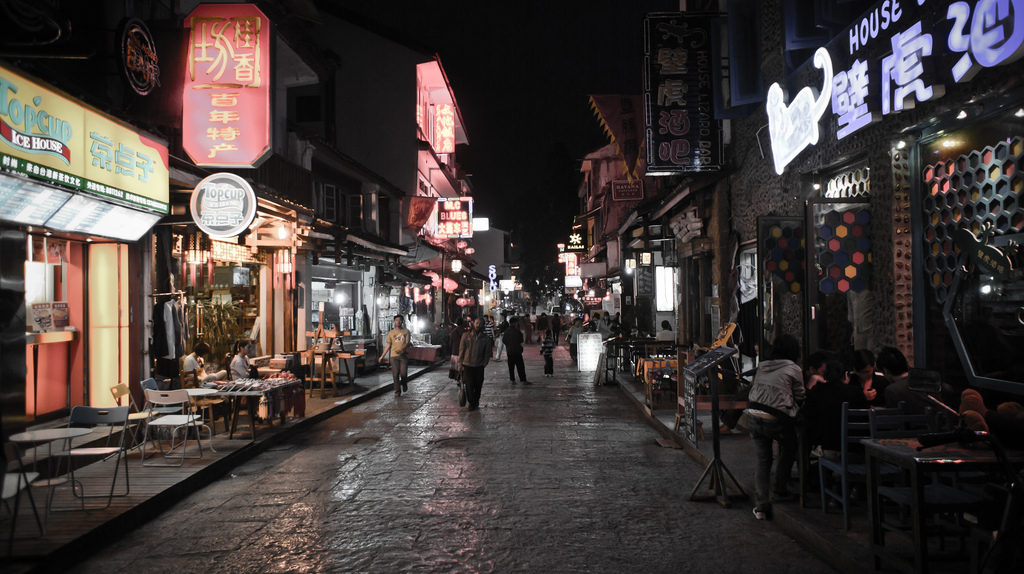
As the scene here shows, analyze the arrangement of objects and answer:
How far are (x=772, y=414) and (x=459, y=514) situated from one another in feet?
11.0

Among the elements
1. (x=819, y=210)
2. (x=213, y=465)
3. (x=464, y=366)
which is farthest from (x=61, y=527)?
(x=819, y=210)

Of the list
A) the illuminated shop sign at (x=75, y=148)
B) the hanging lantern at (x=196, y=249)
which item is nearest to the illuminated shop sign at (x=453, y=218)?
the hanging lantern at (x=196, y=249)

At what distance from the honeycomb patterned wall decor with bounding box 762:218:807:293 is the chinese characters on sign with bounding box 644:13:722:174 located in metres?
5.57

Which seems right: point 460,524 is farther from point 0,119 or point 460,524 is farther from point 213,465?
point 0,119

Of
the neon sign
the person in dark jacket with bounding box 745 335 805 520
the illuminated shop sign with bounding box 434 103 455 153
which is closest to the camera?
the person in dark jacket with bounding box 745 335 805 520

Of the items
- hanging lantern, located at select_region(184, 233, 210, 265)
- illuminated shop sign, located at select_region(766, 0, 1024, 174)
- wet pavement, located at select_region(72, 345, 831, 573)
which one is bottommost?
wet pavement, located at select_region(72, 345, 831, 573)

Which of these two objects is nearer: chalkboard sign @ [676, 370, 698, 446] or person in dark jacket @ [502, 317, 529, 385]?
chalkboard sign @ [676, 370, 698, 446]

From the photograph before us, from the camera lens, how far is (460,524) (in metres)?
6.50

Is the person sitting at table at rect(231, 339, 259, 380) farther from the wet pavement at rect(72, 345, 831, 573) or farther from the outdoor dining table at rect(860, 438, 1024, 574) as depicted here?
the outdoor dining table at rect(860, 438, 1024, 574)

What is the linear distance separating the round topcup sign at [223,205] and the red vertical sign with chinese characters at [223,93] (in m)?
1.12

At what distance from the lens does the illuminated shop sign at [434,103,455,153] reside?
39.5 meters

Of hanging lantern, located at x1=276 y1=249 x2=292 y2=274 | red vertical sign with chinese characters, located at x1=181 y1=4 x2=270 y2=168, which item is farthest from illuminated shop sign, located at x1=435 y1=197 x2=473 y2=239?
red vertical sign with chinese characters, located at x1=181 y1=4 x2=270 y2=168

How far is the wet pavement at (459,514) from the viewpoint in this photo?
559 centimetres

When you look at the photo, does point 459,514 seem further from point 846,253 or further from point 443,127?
point 443,127
